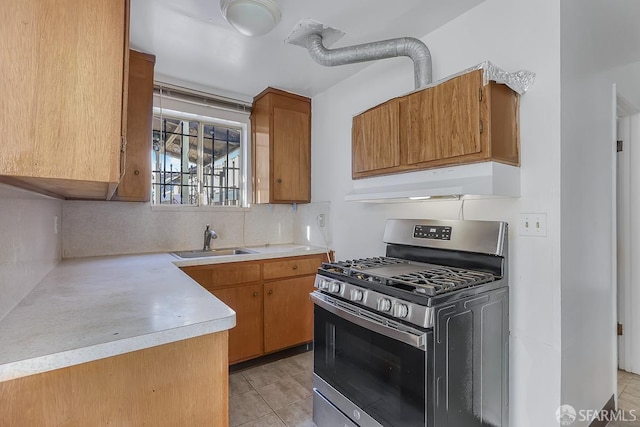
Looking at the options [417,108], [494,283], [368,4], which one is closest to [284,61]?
[368,4]

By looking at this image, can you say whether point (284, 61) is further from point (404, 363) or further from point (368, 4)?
point (404, 363)

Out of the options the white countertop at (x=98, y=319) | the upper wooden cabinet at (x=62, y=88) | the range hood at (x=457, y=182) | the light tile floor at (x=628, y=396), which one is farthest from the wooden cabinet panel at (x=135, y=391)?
the light tile floor at (x=628, y=396)

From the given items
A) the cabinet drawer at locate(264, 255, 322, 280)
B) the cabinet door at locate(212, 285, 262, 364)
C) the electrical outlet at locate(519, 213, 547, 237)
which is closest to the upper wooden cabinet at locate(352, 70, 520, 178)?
the electrical outlet at locate(519, 213, 547, 237)

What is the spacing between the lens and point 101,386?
2.74 ft

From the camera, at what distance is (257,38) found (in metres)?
2.08

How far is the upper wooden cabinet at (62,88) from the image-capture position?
700mm

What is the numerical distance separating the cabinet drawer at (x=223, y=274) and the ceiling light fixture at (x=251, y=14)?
163cm

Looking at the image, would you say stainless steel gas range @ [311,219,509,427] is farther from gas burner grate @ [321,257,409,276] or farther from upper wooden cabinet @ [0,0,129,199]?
upper wooden cabinet @ [0,0,129,199]

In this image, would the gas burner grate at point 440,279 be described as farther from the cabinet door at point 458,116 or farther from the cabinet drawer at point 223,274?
the cabinet drawer at point 223,274

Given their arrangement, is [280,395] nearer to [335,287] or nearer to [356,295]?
[335,287]

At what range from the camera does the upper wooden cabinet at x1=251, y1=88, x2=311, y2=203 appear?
Result: 9.64 feet

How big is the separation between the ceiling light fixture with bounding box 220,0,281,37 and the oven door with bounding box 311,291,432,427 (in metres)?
1.60

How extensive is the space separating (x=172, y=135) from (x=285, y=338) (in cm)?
216

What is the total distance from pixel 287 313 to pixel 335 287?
45.1 inches
